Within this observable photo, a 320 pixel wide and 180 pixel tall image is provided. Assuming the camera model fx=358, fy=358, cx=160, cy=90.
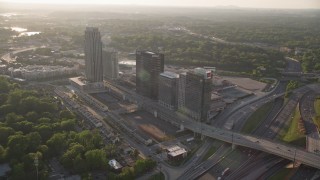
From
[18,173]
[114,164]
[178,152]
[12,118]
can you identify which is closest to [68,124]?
[12,118]

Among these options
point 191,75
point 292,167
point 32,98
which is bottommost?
point 292,167

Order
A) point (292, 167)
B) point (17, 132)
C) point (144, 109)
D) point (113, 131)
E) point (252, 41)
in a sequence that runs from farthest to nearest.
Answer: point (252, 41) < point (144, 109) < point (113, 131) < point (17, 132) < point (292, 167)

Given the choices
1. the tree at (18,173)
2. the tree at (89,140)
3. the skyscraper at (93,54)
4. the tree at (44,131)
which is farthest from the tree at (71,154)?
the skyscraper at (93,54)

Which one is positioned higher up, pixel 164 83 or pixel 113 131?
pixel 164 83

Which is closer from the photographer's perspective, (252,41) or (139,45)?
(139,45)

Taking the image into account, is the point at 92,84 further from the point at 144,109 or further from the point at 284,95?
the point at 284,95

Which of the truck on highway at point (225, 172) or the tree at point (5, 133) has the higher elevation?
the tree at point (5, 133)

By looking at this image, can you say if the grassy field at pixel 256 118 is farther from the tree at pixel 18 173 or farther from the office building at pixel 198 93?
the tree at pixel 18 173

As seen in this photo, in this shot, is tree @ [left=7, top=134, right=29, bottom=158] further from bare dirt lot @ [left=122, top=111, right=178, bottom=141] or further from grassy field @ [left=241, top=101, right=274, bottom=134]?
grassy field @ [left=241, top=101, right=274, bottom=134]

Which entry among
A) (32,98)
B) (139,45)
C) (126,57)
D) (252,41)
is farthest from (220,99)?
(252,41)
